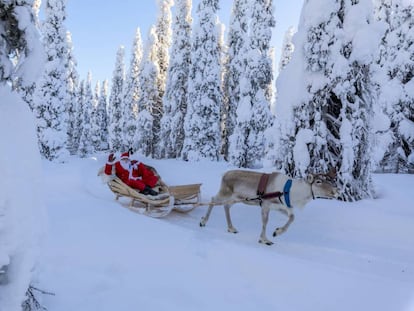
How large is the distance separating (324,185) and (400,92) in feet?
39.3

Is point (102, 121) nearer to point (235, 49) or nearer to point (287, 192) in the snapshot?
point (235, 49)

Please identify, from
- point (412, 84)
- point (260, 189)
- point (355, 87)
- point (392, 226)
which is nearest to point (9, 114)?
point (260, 189)

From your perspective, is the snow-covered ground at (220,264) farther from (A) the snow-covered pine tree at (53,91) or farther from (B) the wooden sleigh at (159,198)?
(A) the snow-covered pine tree at (53,91)

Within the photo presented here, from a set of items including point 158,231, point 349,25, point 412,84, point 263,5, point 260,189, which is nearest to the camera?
point 158,231

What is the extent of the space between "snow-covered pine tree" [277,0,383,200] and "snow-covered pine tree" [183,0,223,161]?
16867 millimetres

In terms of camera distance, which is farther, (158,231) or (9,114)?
(158,231)

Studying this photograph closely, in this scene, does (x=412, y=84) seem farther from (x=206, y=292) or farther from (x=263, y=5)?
(x=206, y=292)

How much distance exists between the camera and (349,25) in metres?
8.88

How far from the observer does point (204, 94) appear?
2638 centimetres

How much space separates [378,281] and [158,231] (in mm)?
3397

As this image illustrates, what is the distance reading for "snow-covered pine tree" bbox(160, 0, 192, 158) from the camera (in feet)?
98.7

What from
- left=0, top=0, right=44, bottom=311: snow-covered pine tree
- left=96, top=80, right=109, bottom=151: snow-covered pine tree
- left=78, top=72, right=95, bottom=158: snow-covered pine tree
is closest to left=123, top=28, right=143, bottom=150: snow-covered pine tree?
left=78, top=72, right=95, bottom=158: snow-covered pine tree

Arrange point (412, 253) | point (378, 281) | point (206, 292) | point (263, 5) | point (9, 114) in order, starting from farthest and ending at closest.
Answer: point (263, 5) < point (412, 253) < point (378, 281) < point (206, 292) < point (9, 114)

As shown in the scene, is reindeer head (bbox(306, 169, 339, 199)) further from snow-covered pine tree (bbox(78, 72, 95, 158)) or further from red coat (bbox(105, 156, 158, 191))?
snow-covered pine tree (bbox(78, 72, 95, 158))
